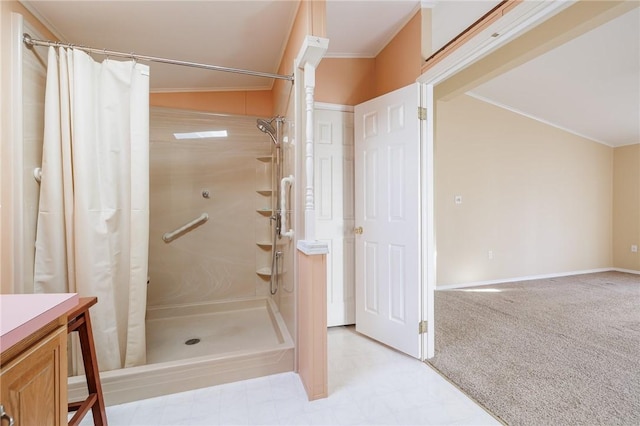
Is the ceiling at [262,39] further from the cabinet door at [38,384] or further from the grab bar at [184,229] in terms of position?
the cabinet door at [38,384]

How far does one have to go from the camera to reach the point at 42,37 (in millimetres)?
1627

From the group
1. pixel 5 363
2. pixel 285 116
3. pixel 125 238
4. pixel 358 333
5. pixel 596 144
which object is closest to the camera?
pixel 5 363

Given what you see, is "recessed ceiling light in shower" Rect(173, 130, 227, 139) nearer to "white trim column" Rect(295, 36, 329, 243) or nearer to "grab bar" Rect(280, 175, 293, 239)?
"grab bar" Rect(280, 175, 293, 239)

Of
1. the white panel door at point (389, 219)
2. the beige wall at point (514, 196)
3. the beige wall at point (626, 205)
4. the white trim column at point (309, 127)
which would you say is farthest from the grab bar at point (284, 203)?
the beige wall at point (626, 205)

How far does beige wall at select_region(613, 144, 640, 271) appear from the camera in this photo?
473 centimetres

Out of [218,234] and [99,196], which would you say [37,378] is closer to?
[99,196]

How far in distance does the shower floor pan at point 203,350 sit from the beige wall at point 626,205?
20.6ft

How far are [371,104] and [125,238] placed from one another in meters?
1.98

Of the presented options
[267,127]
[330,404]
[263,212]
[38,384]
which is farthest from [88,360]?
[267,127]

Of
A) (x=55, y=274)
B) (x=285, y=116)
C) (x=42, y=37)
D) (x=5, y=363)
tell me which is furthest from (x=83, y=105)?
(x=5, y=363)

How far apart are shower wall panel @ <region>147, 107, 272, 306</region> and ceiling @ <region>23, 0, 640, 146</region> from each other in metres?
0.42

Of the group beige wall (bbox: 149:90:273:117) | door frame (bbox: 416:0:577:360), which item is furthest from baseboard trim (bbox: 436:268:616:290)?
beige wall (bbox: 149:90:273:117)

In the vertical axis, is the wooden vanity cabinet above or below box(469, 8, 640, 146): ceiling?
below

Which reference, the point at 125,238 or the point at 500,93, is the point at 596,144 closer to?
the point at 500,93
